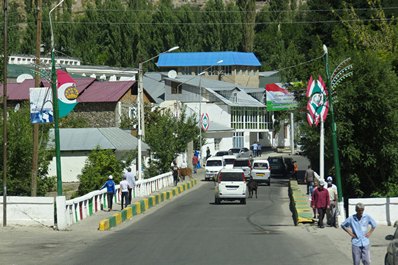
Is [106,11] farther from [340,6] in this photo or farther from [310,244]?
[310,244]

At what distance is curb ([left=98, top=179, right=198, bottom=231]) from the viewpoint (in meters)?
31.8

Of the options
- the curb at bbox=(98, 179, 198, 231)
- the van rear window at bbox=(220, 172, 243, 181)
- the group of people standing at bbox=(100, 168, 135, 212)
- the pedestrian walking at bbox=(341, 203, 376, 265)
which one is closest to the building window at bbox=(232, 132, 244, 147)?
the curb at bbox=(98, 179, 198, 231)

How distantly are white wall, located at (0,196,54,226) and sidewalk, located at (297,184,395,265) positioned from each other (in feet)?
30.0

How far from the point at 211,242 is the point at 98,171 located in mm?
24006

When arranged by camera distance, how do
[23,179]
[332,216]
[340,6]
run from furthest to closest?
[340,6], [23,179], [332,216]

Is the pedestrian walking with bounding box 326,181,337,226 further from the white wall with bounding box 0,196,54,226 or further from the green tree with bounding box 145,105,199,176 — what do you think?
the green tree with bounding box 145,105,199,176

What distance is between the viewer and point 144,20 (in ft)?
460

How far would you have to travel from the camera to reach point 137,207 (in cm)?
3972

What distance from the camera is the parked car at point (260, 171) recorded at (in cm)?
6439

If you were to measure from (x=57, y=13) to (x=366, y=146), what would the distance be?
93.3 meters

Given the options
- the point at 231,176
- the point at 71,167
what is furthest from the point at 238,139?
the point at 231,176

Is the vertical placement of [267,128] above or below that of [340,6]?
below

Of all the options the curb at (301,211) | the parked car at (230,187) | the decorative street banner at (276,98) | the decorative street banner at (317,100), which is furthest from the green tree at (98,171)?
the decorative street banner at (276,98)

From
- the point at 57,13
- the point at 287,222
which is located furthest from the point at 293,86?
the point at 57,13
